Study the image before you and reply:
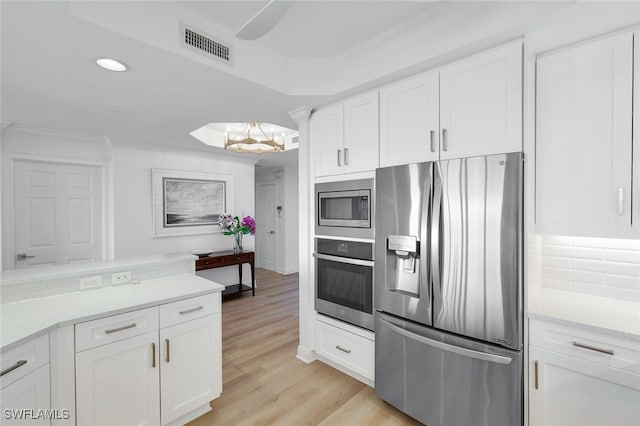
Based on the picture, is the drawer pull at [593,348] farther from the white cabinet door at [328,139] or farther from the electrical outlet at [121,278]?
the electrical outlet at [121,278]

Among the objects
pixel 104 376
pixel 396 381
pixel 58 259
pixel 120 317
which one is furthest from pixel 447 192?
pixel 58 259

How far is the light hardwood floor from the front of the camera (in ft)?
6.42

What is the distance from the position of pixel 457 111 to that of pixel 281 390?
2.37 meters

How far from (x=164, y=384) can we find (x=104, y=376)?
341 millimetres

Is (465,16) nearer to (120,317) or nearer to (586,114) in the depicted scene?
(586,114)

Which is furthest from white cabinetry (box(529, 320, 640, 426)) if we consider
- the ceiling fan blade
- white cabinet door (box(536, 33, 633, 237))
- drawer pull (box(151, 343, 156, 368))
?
drawer pull (box(151, 343, 156, 368))

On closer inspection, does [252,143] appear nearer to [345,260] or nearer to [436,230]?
[345,260]

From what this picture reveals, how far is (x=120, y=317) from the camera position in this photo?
5.25 ft

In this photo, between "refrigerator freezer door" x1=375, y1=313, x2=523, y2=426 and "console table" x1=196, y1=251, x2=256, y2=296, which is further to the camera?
"console table" x1=196, y1=251, x2=256, y2=296

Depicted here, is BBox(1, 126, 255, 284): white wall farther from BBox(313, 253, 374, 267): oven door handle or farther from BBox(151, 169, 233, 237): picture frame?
BBox(313, 253, 374, 267): oven door handle

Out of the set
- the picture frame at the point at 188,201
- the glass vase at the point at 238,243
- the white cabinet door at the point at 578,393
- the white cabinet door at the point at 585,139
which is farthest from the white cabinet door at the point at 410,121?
the picture frame at the point at 188,201

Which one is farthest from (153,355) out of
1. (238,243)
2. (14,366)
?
(238,243)

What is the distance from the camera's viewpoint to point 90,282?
76.4 inches

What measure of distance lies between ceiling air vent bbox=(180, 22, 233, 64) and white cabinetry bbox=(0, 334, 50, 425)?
5.63ft
